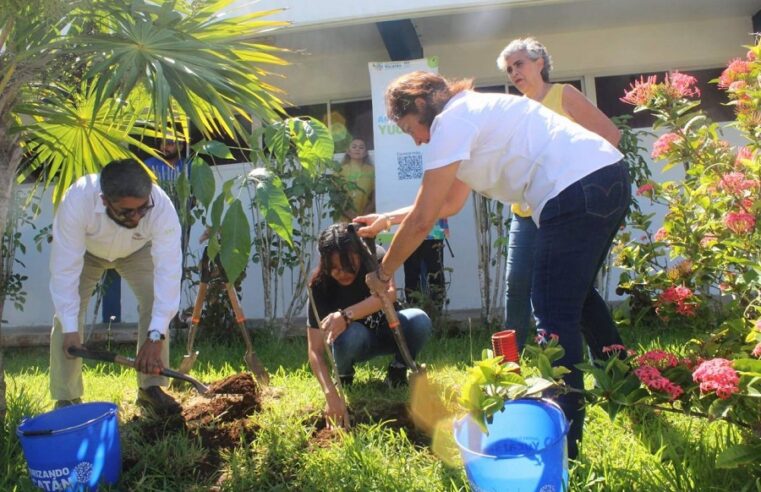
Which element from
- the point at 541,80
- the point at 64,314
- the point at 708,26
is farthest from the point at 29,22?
the point at 708,26

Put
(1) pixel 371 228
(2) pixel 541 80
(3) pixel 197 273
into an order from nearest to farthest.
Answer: (1) pixel 371 228 → (2) pixel 541 80 → (3) pixel 197 273

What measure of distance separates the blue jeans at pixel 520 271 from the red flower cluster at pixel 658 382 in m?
1.08

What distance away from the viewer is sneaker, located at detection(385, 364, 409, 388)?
3.38 metres

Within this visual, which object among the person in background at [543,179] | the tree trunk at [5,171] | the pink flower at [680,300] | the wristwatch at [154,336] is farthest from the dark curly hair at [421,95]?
the tree trunk at [5,171]

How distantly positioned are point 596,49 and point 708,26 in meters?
1.00

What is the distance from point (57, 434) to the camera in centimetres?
220

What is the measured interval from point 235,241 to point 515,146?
104 centimetres

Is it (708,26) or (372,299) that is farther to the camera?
(708,26)

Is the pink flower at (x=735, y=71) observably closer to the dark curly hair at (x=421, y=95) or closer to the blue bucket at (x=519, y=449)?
the dark curly hair at (x=421, y=95)

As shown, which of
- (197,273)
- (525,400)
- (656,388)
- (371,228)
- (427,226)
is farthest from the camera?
(197,273)

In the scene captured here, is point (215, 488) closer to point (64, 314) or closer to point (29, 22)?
point (64, 314)

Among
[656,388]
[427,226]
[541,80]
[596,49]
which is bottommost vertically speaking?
[656,388]

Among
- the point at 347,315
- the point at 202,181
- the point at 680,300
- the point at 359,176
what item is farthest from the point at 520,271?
the point at 359,176

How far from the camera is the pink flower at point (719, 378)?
1.65 metres
